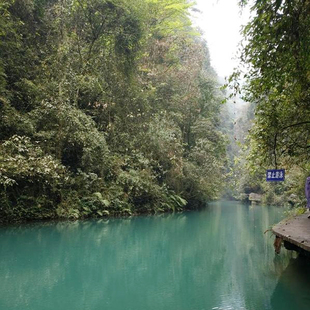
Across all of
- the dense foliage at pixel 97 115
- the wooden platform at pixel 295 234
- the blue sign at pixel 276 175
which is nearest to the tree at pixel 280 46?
the blue sign at pixel 276 175

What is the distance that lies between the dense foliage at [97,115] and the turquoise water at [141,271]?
213 cm

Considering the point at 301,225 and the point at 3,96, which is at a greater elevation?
the point at 3,96

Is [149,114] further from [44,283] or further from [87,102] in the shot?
[44,283]

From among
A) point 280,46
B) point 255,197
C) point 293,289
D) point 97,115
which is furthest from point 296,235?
point 255,197

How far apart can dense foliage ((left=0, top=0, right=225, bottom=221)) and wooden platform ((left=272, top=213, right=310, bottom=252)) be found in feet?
24.4

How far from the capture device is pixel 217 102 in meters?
23.9

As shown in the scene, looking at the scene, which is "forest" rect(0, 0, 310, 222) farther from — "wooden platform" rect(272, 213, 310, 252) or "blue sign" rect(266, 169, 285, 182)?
"wooden platform" rect(272, 213, 310, 252)

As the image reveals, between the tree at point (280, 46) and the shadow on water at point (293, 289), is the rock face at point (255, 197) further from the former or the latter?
the tree at point (280, 46)

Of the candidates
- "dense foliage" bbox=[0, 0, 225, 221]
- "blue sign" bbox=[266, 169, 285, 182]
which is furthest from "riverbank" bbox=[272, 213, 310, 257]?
"dense foliage" bbox=[0, 0, 225, 221]

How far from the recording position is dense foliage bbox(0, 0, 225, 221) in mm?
11398

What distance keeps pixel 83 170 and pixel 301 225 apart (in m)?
9.00

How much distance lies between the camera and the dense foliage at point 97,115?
11398 mm

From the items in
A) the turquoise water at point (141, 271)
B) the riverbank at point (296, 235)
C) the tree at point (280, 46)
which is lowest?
the turquoise water at point (141, 271)

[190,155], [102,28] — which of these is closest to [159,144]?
[190,155]
